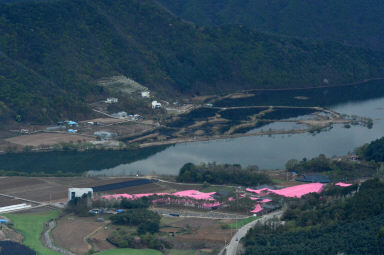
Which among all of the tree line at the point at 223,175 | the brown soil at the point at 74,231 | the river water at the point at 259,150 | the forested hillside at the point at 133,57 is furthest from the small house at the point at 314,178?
the forested hillside at the point at 133,57

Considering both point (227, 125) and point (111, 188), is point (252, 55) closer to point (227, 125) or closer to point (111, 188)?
point (227, 125)

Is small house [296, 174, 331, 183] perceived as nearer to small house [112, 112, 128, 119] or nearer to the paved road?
the paved road

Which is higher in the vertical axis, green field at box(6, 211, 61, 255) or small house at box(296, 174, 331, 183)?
small house at box(296, 174, 331, 183)

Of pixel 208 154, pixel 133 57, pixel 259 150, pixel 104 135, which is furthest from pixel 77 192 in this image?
pixel 133 57

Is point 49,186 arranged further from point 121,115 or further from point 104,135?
point 121,115

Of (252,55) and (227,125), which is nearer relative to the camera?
(227,125)

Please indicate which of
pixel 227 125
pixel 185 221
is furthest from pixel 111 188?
pixel 227 125

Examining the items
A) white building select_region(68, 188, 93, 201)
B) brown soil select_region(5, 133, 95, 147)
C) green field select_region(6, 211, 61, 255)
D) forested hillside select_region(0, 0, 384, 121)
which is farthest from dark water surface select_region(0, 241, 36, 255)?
forested hillside select_region(0, 0, 384, 121)
